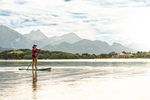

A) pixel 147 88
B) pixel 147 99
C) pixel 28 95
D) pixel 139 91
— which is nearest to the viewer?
pixel 147 99

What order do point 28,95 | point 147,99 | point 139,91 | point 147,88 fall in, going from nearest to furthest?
point 147,99
point 28,95
point 139,91
point 147,88

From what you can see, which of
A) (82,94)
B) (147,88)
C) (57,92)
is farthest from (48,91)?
(147,88)

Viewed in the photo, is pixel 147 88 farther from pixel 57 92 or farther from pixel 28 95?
pixel 28 95

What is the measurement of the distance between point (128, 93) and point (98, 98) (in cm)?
368

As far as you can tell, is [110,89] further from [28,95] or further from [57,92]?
[28,95]

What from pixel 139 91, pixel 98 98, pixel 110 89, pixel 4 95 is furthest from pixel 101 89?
pixel 4 95

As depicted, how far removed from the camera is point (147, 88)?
36062mm

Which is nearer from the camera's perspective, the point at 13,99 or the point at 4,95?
the point at 13,99

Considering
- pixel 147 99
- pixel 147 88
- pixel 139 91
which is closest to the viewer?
pixel 147 99

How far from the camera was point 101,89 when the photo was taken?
35.5 meters

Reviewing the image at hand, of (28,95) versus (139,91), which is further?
(139,91)

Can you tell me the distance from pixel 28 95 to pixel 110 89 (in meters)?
7.31

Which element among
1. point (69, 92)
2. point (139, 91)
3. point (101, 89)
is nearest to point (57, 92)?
point (69, 92)

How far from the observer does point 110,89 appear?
35.3 metres
